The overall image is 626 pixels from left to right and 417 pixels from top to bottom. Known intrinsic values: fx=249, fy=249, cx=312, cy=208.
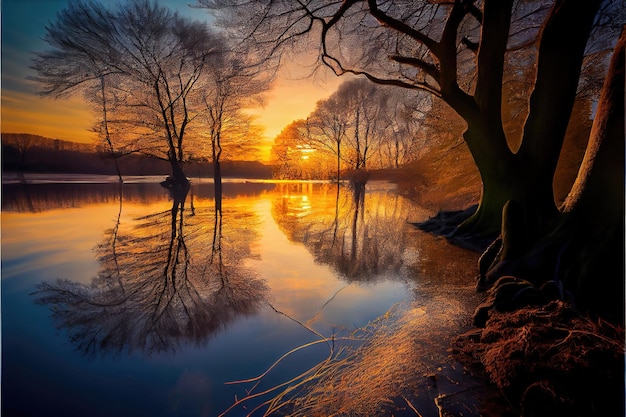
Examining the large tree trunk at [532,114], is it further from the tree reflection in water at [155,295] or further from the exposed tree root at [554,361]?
the tree reflection in water at [155,295]

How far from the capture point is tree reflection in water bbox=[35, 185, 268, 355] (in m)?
2.55

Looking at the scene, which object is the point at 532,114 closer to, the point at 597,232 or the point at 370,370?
the point at 597,232

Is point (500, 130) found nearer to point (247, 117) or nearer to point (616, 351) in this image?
point (616, 351)

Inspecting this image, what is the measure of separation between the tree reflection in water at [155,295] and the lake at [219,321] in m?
0.02

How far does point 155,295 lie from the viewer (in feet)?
11.0

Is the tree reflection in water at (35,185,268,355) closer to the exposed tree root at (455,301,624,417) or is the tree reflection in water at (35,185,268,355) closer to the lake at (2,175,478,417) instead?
Answer: the lake at (2,175,478,417)

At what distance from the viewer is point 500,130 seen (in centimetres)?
489

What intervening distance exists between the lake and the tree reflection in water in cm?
2

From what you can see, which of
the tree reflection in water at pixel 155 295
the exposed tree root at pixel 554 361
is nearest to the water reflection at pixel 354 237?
the tree reflection in water at pixel 155 295

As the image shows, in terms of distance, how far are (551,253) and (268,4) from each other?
639 centimetres

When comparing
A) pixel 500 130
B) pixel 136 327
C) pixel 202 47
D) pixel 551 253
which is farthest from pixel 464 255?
pixel 202 47

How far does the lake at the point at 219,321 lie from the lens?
72.8 inches

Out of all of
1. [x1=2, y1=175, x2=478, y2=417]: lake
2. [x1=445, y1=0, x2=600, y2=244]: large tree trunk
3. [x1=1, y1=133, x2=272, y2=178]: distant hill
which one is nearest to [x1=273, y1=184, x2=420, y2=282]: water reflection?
[x1=2, y1=175, x2=478, y2=417]: lake

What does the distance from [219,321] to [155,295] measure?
123 cm
